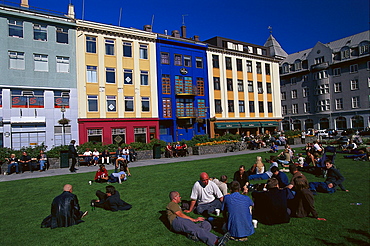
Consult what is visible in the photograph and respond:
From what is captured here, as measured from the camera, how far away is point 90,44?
3262 cm

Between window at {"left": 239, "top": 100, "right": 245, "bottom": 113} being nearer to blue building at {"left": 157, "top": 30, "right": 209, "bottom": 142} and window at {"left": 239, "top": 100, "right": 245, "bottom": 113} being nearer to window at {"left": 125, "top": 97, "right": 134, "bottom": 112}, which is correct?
blue building at {"left": 157, "top": 30, "right": 209, "bottom": 142}

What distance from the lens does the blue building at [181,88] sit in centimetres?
3791

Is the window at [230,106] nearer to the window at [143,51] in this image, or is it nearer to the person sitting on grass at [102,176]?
the window at [143,51]

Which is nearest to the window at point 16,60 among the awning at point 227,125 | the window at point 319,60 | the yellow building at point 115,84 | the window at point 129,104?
the yellow building at point 115,84

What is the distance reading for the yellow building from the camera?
104ft

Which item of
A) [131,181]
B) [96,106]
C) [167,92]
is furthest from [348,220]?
[167,92]

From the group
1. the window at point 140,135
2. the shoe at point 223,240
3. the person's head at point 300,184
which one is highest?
the window at point 140,135

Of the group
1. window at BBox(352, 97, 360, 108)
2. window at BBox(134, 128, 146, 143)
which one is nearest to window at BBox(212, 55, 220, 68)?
window at BBox(134, 128, 146, 143)

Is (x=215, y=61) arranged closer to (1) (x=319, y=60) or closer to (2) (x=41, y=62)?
(2) (x=41, y=62)

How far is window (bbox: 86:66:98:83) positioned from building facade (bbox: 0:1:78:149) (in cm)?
159

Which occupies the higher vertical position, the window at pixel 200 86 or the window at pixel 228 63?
the window at pixel 228 63

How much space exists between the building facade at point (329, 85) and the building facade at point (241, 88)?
813 cm

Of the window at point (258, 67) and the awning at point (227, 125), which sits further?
the window at point (258, 67)

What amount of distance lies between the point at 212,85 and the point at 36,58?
24.1 m
